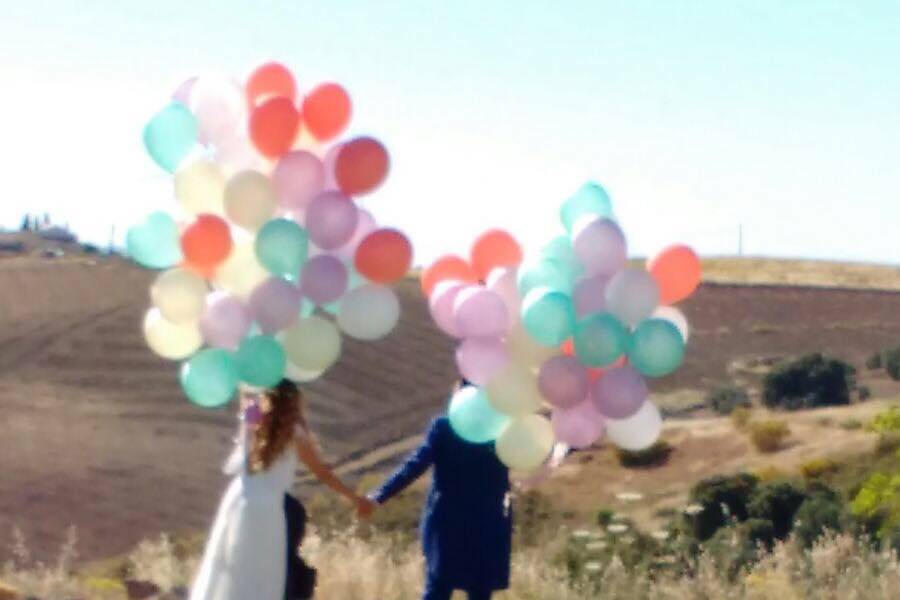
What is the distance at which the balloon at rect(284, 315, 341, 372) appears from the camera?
689cm

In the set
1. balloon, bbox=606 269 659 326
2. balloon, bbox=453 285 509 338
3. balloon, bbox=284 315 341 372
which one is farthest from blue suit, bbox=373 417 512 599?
balloon, bbox=606 269 659 326

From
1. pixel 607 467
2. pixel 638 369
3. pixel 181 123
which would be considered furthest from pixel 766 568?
pixel 607 467

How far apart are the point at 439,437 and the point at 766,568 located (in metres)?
4.44

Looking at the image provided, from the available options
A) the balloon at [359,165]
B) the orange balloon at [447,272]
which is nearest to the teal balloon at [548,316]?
the orange balloon at [447,272]

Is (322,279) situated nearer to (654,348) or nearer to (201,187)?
(201,187)

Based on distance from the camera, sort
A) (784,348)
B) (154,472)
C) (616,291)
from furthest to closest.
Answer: (784,348)
(154,472)
(616,291)

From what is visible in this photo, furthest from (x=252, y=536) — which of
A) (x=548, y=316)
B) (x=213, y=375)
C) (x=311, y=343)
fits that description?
(x=548, y=316)

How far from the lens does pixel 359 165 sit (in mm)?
7098

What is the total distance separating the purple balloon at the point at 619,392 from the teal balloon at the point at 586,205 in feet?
2.32

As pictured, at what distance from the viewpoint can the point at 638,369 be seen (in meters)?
6.80

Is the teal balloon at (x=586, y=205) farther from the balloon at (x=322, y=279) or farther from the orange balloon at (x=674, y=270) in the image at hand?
the balloon at (x=322, y=279)

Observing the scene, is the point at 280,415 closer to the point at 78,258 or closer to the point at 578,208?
the point at 578,208

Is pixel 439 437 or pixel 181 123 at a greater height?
pixel 181 123

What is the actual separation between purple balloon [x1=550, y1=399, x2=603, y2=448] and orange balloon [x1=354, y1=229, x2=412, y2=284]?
0.94m
